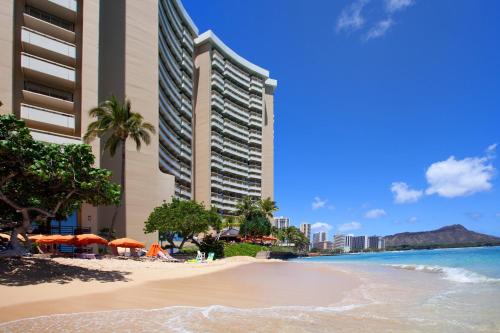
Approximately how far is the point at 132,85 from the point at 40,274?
37015mm

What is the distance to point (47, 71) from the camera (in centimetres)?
→ 3428

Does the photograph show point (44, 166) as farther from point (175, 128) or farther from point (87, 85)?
point (175, 128)

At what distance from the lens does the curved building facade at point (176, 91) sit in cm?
6419

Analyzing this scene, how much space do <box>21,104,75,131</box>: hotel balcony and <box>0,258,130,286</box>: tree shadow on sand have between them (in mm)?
19603

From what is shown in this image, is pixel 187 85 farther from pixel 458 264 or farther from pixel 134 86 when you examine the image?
pixel 458 264

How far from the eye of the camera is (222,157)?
96.4 meters

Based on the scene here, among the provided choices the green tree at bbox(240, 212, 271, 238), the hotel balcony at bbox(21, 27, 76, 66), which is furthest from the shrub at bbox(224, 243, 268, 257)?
the hotel balcony at bbox(21, 27, 76, 66)

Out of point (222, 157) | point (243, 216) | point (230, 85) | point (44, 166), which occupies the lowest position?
point (243, 216)

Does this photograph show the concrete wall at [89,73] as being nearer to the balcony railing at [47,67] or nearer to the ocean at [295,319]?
the balcony railing at [47,67]

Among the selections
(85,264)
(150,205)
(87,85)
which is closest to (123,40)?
(87,85)

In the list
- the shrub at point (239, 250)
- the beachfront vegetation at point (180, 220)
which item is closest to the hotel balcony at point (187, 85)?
the shrub at point (239, 250)

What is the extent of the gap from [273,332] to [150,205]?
137 ft

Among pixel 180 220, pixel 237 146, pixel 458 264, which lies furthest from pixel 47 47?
pixel 237 146

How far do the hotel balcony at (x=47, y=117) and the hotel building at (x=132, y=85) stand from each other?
8cm
